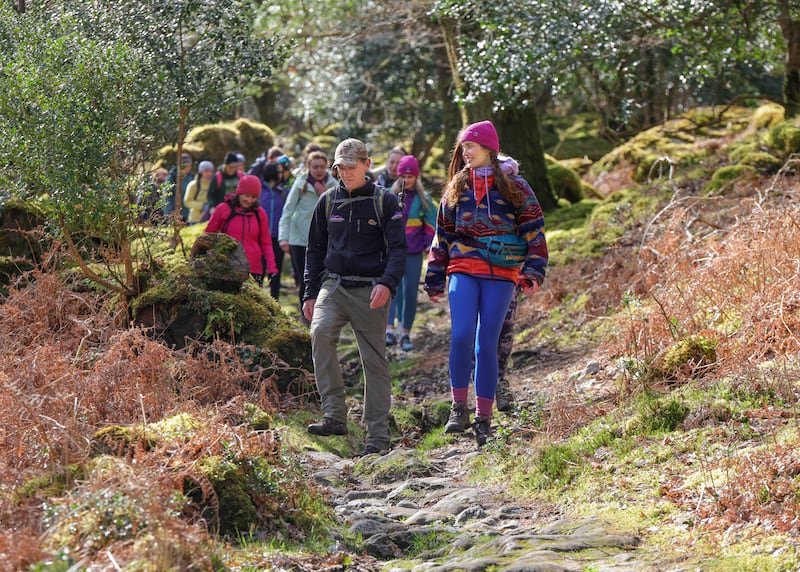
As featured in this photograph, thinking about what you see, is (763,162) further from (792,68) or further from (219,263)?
(219,263)

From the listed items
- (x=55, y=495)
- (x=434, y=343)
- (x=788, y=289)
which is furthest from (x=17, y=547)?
(x=434, y=343)

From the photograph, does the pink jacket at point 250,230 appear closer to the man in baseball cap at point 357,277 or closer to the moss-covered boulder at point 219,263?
the moss-covered boulder at point 219,263

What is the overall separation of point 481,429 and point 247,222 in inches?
195

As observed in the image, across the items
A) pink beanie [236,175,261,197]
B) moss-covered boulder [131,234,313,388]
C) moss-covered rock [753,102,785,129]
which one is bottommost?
moss-covered boulder [131,234,313,388]

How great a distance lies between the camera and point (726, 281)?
9.20m

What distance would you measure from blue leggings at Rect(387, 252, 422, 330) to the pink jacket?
5.46ft

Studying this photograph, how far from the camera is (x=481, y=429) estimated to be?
7.95 meters

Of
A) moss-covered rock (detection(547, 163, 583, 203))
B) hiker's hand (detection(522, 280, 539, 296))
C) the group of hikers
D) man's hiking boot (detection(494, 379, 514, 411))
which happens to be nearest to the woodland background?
man's hiking boot (detection(494, 379, 514, 411))

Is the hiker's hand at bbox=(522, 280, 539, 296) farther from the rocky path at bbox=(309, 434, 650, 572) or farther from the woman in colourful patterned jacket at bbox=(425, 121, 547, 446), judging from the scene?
the rocky path at bbox=(309, 434, 650, 572)

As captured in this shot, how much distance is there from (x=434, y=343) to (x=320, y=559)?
8593mm

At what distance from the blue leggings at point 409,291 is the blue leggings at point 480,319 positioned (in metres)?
4.59

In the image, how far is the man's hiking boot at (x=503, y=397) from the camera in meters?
8.97

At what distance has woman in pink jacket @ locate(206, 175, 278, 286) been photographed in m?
11.6

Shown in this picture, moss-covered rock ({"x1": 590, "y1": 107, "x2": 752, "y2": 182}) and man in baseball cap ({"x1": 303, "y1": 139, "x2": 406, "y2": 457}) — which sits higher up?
moss-covered rock ({"x1": 590, "y1": 107, "x2": 752, "y2": 182})
